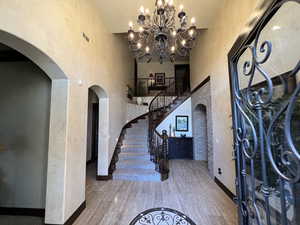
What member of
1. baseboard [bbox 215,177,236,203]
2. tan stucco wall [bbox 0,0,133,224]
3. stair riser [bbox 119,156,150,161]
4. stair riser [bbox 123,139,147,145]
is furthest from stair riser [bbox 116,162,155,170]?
tan stucco wall [bbox 0,0,133,224]

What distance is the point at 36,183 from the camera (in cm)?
272

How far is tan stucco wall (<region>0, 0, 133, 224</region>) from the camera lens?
174 centimetres

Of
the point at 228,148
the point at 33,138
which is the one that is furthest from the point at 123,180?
the point at 228,148

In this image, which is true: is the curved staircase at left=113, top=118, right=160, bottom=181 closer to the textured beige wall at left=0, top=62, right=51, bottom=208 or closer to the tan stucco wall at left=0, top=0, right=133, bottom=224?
the tan stucco wall at left=0, top=0, right=133, bottom=224

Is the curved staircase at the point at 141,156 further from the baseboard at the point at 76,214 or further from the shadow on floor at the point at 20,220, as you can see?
the shadow on floor at the point at 20,220

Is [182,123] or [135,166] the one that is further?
[182,123]

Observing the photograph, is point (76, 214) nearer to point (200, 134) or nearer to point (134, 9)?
point (134, 9)

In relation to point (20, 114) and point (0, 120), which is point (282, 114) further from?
point (0, 120)

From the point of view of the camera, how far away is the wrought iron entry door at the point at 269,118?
0.75 metres

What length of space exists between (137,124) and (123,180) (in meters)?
3.06

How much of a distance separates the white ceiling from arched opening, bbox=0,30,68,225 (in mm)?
2130

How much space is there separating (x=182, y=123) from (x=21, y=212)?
6164mm

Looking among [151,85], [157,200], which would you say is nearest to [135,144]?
[157,200]

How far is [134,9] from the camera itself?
369cm
